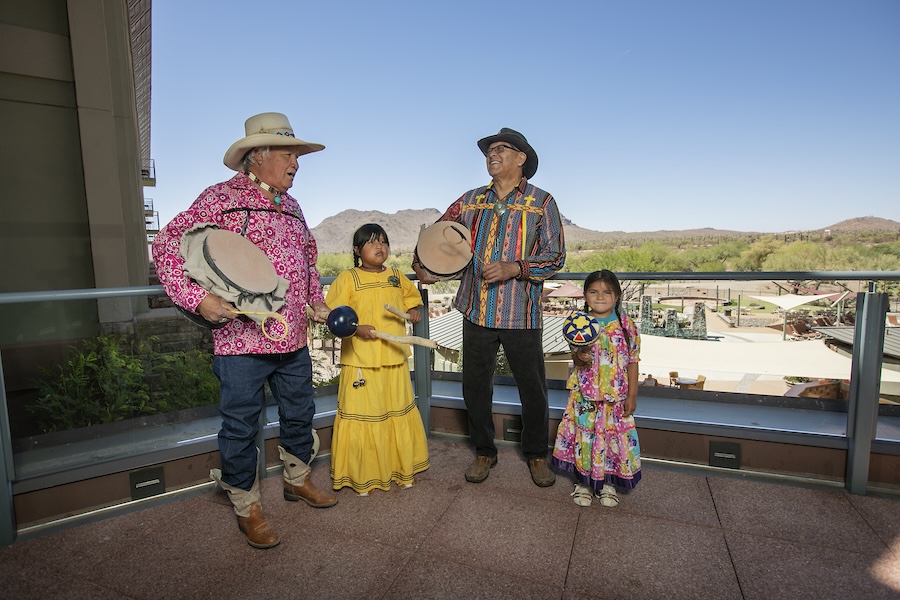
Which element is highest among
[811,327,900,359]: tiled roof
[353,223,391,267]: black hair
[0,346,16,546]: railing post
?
[353,223,391,267]: black hair

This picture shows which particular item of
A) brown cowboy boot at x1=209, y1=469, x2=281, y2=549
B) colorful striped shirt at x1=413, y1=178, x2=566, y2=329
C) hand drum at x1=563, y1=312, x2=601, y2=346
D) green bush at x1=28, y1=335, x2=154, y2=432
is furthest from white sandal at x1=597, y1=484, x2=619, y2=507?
green bush at x1=28, y1=335, x2=154, y2=432

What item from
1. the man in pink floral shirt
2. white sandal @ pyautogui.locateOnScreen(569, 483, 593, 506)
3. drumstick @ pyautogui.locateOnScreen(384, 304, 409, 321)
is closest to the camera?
Result: the man in pink floral shirt

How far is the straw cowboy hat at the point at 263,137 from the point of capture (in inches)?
79.3

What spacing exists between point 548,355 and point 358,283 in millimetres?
1122

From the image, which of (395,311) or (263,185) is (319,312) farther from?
(263,185)

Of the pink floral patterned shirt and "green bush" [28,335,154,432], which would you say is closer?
the pink floral patterned shirt

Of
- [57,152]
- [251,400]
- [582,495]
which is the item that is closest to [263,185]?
[251,400]

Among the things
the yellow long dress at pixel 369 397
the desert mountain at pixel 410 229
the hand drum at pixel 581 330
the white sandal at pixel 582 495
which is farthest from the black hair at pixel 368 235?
the desert mountain at pixel 410 229

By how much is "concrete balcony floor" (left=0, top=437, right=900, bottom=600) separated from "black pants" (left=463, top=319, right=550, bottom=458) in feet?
0.82

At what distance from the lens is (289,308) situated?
210 cm

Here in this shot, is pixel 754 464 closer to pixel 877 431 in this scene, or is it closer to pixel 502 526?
pixel 877 431

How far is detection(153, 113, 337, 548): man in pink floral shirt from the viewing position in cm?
199

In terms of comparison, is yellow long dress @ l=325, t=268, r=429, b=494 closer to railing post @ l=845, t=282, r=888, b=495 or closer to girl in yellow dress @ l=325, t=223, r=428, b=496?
girl in yellow dress @ l=325, t=223, r=428, b=496

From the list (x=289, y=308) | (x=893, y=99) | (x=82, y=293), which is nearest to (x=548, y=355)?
(x=289, y=308)
